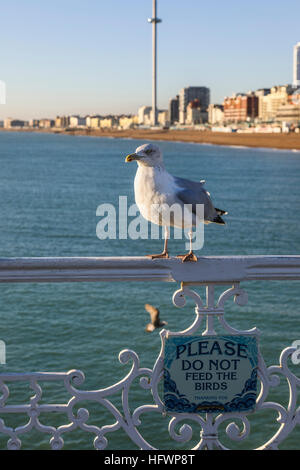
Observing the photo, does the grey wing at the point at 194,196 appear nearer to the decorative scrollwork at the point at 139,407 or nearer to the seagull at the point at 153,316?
the decorative scrollwork at the point at 139,407

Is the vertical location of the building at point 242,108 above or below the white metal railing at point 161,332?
above

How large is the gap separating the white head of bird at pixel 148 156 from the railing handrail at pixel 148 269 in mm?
343

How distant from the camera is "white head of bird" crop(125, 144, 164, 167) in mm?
2305

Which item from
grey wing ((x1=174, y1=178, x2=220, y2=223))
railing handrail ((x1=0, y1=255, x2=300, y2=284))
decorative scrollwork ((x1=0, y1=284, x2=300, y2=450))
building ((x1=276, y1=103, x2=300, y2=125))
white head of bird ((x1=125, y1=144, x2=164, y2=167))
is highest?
building ((x1=276, y1=103, x2=300, y2=125))

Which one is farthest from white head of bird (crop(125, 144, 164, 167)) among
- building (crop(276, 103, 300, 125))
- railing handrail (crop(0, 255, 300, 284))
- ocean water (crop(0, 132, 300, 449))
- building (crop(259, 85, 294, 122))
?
building (crop(259, 85, 294, 122))

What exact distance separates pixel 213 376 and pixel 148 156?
807mm

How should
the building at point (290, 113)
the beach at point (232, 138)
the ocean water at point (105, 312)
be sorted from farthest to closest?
1. the building at point (290, 113)
2. the beach at point (232, 138)
3. the ocean water at point (105, 312)

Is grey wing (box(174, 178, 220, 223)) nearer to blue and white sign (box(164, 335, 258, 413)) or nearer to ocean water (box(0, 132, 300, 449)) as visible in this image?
blue and white sign (box(164, 335, 258, 413))

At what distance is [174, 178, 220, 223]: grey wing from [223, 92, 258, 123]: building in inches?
6940


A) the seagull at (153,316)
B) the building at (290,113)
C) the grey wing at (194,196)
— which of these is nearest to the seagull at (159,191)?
the grey wing at (194,196)

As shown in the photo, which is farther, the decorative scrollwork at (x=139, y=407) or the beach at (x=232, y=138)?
the beach at (x=232, y=138)

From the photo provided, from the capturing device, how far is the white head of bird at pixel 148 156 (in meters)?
2.30

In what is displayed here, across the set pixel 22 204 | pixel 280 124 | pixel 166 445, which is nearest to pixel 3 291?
pixel 166 445
